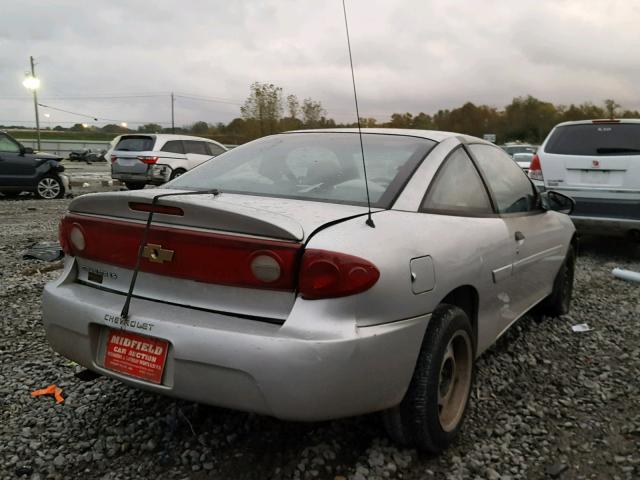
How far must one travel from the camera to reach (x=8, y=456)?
7.79 ft

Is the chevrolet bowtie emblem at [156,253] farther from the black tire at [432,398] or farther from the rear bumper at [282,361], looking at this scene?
the black tire at [432,398]

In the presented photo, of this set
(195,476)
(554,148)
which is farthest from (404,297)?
(554,148)

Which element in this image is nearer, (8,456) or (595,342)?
(8,456)

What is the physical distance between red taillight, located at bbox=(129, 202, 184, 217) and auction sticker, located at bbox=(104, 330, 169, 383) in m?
0.49

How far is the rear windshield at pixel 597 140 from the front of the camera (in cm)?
645

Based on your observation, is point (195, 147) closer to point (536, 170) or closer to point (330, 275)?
point (536, 170)

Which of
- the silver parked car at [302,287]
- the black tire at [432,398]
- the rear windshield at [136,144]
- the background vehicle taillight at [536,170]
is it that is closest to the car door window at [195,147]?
the rear windshield at [136,144]

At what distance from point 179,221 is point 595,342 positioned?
10.4 ft

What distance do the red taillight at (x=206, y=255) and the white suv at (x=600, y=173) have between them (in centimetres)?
557

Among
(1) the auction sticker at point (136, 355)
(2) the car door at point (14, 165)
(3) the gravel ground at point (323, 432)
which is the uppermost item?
(2) the car door at point (14, 165)

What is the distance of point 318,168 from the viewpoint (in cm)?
286

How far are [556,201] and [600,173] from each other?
2.95m

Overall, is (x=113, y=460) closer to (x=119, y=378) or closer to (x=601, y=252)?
(x=119, y=378)

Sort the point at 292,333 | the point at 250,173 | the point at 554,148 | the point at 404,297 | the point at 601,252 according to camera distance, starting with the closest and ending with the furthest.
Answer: the point at 292,333 → the point at 404,297 → the point at 250,173 → the point at 554,148 → the point at 601,252
